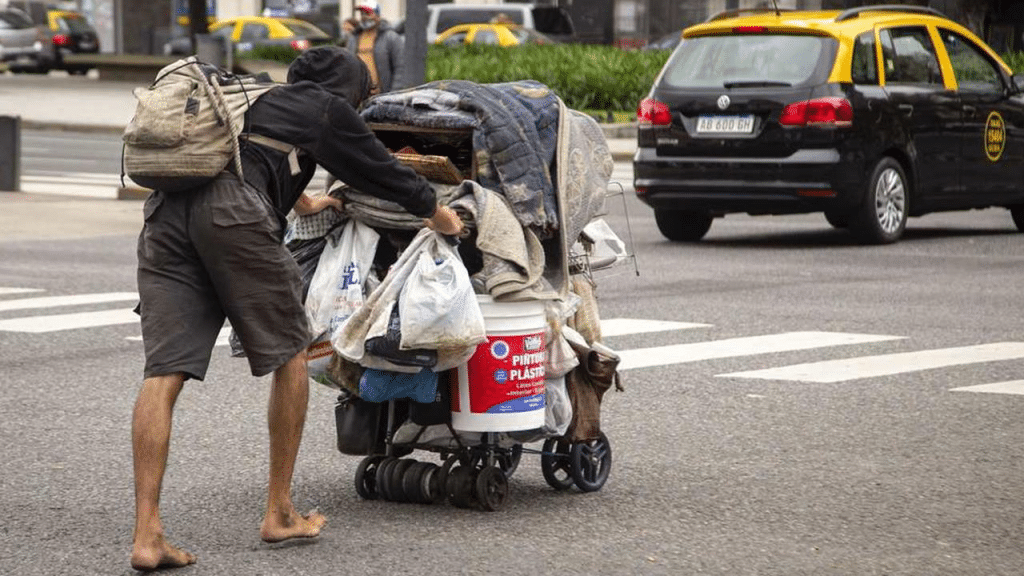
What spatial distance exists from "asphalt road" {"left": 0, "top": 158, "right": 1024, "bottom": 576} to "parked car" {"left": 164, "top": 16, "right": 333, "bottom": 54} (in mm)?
31874

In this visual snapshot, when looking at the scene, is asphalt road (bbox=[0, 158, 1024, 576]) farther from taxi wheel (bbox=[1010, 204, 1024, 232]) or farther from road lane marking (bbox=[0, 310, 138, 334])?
taxi wheel (bbox=[1010, 204, 1024, 232])

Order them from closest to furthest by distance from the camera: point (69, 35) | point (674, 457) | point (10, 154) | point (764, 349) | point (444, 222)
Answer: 1. point (444, 222)
2. point (674, 457)
3. point (764, 349)
4. point (10, 154)
5. point (69, 35)

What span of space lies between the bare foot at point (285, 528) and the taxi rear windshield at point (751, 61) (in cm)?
975

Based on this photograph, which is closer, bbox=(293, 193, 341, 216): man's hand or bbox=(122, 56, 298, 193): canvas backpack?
bbox=(122, 56, 298, 193): canvas backpack

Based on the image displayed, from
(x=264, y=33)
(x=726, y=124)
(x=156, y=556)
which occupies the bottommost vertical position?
(x=264, y=33)

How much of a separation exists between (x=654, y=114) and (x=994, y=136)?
9.52 ft

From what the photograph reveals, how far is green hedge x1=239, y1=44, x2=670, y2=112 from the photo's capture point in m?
→ 30.2

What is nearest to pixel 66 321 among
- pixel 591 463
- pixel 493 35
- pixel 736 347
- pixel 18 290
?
pixel 18 290

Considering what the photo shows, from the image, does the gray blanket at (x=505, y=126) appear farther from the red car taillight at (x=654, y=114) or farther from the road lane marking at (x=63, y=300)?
the red car taillight at (x=654, y=114)

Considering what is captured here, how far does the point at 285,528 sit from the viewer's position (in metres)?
5.80

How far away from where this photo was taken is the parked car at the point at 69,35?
52.4 meters

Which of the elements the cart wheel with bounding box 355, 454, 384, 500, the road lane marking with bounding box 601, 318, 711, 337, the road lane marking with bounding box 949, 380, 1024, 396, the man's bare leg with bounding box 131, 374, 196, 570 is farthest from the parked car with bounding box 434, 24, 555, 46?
the man's bare leg with bounding box 131, 374, 196, 570

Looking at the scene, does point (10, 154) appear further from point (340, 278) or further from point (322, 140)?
point (322, 140)

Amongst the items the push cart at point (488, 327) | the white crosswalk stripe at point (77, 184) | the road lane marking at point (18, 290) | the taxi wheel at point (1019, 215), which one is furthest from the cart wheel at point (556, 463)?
the white crosswalk stripe at point (77, 184)
